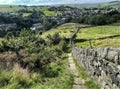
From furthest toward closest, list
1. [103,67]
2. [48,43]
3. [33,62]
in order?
[48,43], [33,62], [103,67]

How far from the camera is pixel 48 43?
200 feet

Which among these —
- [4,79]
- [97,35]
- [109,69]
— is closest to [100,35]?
[97,35]

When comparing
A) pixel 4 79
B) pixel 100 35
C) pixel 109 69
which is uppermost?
pixel 109 69

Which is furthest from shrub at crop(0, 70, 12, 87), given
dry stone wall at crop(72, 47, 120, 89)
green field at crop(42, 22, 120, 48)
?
green field at crop(42, 22, 120, 48)

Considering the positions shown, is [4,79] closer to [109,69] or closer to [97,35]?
[109,69]

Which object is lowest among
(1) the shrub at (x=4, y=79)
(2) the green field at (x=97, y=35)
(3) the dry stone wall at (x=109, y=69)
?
(2) the green field at (x=97, y=35)

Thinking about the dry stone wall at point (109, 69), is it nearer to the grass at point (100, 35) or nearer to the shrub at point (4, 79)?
the shrub at point (4, 79)

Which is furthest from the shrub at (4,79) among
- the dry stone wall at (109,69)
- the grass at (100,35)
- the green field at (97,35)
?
the green field at (97,35)

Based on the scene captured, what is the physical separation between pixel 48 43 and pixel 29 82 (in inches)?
1842

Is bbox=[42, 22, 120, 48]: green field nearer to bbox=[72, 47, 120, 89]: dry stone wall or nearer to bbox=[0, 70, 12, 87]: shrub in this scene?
bbox=[0, 70, 12, 87]: shrub

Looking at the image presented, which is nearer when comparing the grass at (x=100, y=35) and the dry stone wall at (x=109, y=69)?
the dry stone wall at (x=109, y=69)

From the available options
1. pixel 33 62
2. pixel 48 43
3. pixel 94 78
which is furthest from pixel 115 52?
pixel 48 43

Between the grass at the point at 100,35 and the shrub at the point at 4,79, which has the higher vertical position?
the shrub at the point at 4,79

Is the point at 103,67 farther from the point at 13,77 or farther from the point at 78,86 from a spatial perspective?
the point at 13,77
